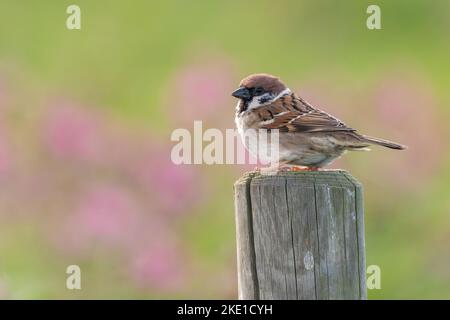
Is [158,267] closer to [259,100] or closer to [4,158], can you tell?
[4,158]

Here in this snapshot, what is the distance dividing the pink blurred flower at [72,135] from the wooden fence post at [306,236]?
3.73 meters

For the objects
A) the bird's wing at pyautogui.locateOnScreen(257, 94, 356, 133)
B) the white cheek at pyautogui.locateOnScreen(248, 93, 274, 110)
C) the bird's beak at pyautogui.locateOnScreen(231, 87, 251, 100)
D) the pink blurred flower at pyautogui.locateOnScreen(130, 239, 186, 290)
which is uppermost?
the bird's beak at pyautogui.locateOnScreen(231, 87, 251, 100)

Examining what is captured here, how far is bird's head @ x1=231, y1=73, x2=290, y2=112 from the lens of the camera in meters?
6.96

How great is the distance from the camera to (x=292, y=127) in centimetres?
669

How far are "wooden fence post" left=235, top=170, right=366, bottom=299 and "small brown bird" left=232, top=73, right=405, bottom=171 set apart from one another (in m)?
1.47

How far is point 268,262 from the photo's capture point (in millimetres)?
4789

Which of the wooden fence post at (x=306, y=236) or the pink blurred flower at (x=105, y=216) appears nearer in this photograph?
the wooden fence post at (x=306, y=236)

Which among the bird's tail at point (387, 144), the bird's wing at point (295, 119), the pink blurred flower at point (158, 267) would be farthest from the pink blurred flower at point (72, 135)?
→ the bird's tail at point (387, 144)

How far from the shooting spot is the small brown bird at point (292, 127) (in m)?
6.50

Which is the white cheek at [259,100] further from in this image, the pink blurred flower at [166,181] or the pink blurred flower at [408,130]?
the pink blurred flower at [408,130]

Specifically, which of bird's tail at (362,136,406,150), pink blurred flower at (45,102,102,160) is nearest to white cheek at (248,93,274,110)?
bird's tail at (362,136,406,150)

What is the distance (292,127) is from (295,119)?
0.09 meters

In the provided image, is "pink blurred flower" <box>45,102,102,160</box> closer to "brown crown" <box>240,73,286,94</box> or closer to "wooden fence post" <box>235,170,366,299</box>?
"brown crown" <box>240,73,286,94</box>
